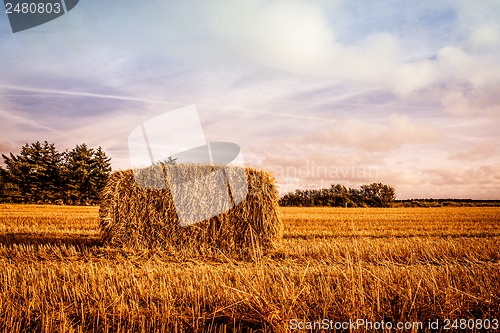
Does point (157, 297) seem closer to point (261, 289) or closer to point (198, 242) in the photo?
point (261, 289)

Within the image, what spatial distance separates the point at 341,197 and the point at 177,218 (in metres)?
41.8

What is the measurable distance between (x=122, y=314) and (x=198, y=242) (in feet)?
16.2

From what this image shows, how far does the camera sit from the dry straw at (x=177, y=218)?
8336 millimetres

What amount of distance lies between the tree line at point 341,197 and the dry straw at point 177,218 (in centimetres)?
3759

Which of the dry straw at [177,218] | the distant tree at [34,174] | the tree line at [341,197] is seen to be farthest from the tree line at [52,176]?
the dry straw at [177,218]

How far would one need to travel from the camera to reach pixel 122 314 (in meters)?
3.40

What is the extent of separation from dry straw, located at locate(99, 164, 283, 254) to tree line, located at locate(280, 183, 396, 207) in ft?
123

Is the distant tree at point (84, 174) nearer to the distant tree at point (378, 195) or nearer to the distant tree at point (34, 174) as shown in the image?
the distant tree at point (34, 174)

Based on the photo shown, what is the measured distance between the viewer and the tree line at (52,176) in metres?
41.9

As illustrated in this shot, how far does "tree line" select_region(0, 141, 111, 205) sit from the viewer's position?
41938 millimetres

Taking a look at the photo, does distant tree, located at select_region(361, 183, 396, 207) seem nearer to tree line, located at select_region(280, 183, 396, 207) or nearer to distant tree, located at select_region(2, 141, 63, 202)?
tree line, located at select_region(280, 183, 396, 207)

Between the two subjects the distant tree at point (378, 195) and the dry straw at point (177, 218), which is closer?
the dry straw at point (177, 218)

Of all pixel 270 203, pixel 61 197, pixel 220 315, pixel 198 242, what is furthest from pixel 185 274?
pixel 61 197

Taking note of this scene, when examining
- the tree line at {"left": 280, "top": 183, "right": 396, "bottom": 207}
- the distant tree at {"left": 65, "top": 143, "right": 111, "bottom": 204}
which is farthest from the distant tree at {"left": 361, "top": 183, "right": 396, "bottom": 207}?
the distant tree at {"left": 65, "top": 143, "right": 111, "bottom": 204}
